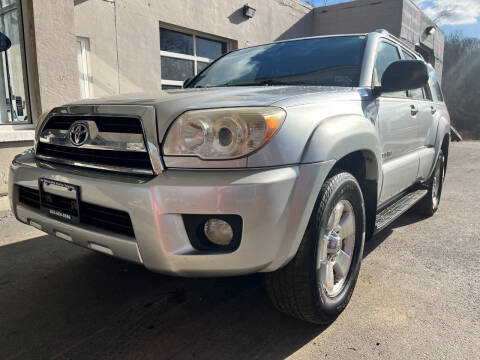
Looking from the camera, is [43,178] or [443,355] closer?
[443,355]

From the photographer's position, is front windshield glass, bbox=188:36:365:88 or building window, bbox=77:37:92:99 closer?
front windshield glass, bbox=188:36:365:88

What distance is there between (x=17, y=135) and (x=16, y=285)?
2848 millimetres

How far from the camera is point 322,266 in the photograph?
85.7 inches

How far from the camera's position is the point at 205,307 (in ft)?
8.01

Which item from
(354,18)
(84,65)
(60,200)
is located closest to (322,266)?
(60,200)

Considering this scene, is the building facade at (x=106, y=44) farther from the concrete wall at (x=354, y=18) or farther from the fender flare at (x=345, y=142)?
the fender flare at (x=345, y=142)

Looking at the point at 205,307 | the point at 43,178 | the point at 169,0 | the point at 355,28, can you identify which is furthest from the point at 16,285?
the point at 355,28

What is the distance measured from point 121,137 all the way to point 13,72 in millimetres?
4522

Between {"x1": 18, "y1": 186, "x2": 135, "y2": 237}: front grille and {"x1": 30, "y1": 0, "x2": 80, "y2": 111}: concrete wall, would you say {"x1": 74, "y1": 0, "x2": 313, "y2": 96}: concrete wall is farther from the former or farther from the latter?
{"x1": 18, "y1": 186, "x2": 135, "y2": 237}: front grille

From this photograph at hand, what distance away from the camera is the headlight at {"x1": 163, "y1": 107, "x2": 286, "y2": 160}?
67.8 inches

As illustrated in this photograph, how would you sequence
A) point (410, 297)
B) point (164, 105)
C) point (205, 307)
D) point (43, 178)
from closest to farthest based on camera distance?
point (164, 105), point (43, 178), point (205, 307), point (410, 297)

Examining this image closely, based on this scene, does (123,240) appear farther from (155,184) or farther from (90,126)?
(90,126)

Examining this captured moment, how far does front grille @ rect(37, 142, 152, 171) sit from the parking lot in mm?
942

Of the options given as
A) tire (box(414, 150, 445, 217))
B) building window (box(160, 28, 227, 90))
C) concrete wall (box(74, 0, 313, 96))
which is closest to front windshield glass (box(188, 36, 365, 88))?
tire (box(414, 150, 445, 217))
